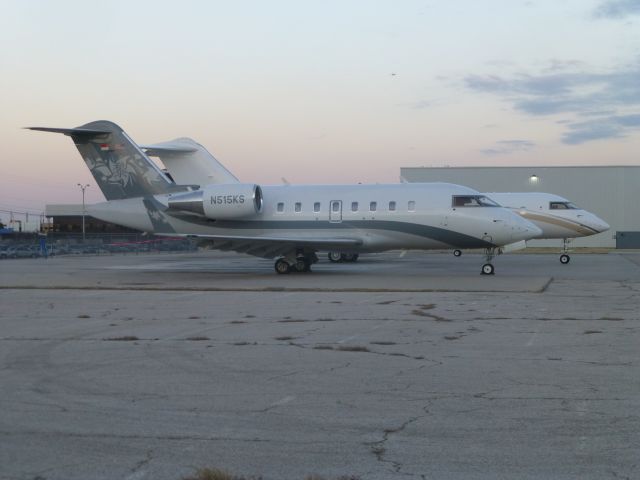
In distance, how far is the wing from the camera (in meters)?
26.0

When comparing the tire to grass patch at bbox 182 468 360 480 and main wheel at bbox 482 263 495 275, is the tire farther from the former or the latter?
grass patch at bbox 182 468 360 480

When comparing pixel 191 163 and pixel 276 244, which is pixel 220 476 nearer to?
pixel 276 244

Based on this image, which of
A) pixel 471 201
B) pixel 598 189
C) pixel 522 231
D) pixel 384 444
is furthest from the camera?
pixel 598 189

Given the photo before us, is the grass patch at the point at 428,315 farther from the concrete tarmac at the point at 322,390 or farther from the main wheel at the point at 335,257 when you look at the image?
the main wheel at the point at 335,257

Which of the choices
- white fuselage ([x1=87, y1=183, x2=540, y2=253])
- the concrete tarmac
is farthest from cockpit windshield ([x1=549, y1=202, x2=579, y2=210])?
the concrete tarmac

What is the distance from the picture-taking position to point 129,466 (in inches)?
217

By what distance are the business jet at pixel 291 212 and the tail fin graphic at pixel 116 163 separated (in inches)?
1.4

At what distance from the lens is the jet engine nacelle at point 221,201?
1083 inches

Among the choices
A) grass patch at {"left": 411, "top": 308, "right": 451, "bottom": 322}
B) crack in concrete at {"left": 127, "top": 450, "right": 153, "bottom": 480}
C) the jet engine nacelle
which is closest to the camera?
crack in concrete at {"left": 127, "top": 450, "right": 153, "bottom": 480}

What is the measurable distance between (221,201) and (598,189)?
47.7 metres

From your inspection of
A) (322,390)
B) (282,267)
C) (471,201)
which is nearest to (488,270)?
(471,201)

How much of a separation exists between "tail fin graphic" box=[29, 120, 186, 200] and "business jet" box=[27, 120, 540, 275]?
0.04 m

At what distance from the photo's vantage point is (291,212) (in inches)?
1107

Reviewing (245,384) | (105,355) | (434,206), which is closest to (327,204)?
(434,206)
